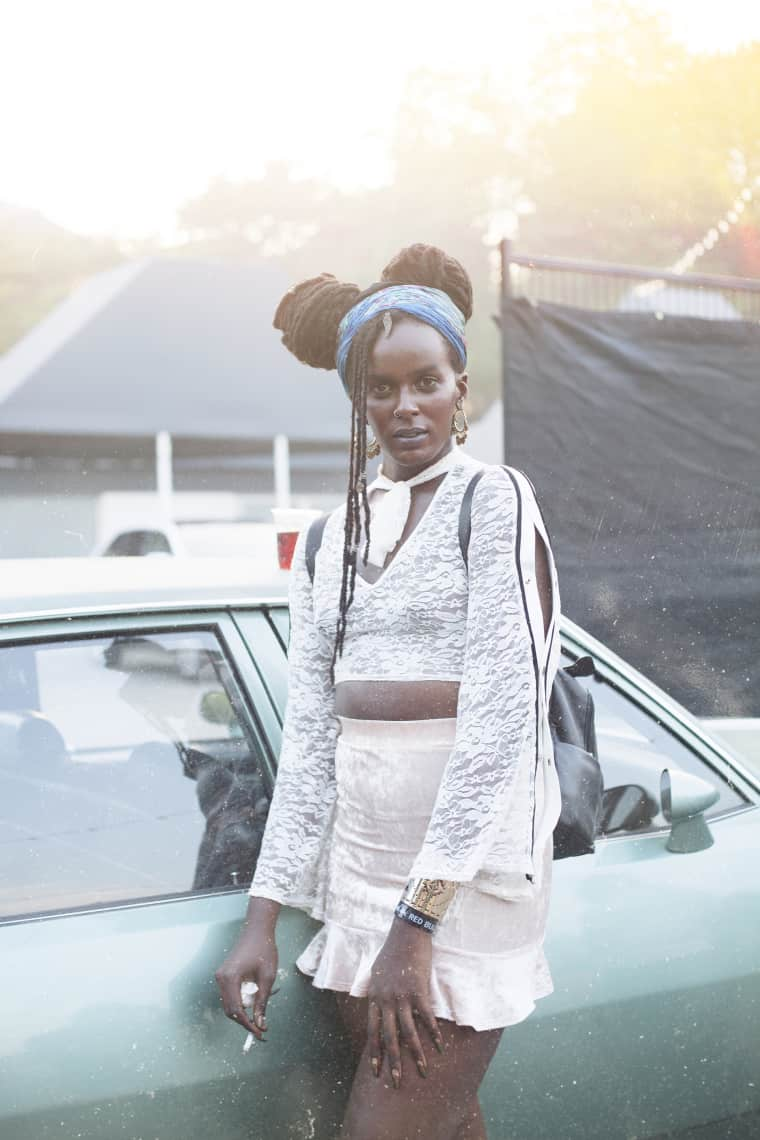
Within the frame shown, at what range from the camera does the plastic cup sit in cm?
242

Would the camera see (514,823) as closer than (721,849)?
Yes

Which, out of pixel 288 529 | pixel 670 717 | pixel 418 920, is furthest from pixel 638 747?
pixel 418 920

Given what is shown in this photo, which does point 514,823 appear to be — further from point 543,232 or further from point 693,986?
point 543,232

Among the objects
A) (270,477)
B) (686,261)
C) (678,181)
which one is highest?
(678,181)

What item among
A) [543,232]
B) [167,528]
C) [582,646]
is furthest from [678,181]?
[582,646]

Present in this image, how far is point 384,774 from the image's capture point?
1.75 metres

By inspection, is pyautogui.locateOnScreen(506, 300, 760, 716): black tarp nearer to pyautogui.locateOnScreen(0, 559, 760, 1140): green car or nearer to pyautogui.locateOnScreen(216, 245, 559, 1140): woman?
pyautogui.locateOnScreen(0, 559, 760, 1140): green car

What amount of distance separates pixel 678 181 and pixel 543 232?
239 inches

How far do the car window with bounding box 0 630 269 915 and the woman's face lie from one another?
0.54 meters

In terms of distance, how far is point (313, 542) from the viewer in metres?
1.98

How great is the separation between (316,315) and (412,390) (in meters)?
0.27

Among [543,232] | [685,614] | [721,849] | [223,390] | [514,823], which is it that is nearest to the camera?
[514,823]

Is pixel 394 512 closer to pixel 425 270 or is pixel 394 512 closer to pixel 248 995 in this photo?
pixel 425 270

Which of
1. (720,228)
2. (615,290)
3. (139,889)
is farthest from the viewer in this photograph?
(720,228)
